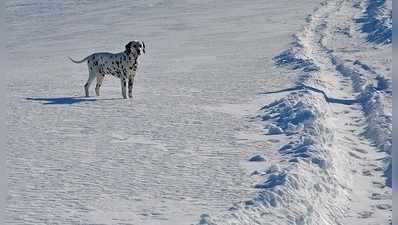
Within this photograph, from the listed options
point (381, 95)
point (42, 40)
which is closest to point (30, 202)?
point (381, 95)

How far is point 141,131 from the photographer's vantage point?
11828 millimetres

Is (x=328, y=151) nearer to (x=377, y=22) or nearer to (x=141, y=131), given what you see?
(x=141, y=131)

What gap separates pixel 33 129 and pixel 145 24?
20.8 m

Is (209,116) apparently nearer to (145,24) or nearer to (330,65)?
(330,65)

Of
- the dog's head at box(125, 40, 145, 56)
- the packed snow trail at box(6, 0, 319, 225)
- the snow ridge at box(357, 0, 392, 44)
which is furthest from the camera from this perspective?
the snow ridge at box(357, 0, 392, 44)

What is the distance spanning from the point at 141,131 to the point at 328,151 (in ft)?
9.80

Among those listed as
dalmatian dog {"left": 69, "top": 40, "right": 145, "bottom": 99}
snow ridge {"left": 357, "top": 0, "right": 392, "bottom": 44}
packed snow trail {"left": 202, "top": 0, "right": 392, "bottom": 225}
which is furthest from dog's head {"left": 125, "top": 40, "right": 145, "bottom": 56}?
snow ridge {"left": 357, "top": 0, "right": 392, "bottom": 44}

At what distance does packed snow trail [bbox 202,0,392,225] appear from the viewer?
8.32 meters

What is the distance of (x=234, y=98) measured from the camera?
1504 centimetres

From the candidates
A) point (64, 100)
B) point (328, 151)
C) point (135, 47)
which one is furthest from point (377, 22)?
point (328, 151)

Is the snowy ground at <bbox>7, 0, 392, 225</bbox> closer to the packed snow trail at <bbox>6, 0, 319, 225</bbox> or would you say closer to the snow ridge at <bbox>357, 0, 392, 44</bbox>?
the packed snow trail at <bbox>6, 0, 319, 225</bbox>

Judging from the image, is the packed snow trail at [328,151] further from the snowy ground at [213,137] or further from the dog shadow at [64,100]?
the dog shadow at [64,100]

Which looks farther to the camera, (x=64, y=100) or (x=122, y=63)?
(x=64, y=100)

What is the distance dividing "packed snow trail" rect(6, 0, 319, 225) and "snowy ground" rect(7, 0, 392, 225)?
26 mm
